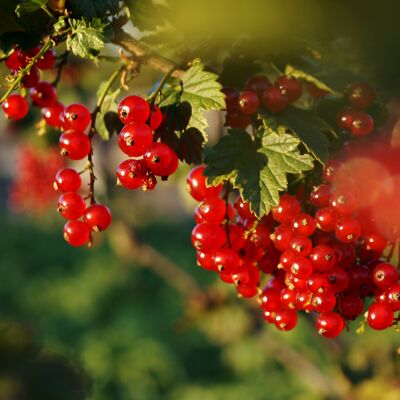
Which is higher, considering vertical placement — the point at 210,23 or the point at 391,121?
the point at 210,23

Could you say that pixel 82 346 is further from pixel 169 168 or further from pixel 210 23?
pixel 210 23

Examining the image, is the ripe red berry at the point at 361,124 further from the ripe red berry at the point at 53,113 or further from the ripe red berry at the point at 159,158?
the ripe red berry at the point at 53,113

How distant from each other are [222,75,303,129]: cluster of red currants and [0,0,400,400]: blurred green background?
109 mm

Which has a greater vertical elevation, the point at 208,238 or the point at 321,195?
the point at 321,195

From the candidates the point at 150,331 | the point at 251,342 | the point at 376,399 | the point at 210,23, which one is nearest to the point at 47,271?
the point at 150,331

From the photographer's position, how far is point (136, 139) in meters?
1.36

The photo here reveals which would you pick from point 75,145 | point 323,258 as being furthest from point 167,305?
point 323,258

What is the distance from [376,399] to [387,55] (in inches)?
107

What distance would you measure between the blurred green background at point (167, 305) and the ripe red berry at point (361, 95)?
0.15 meters

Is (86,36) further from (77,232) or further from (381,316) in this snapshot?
(381,316)

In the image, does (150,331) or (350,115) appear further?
(150,331)

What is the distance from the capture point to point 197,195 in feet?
4.99

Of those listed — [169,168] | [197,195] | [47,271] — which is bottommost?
[47,271]

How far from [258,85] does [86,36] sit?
1.48ft
